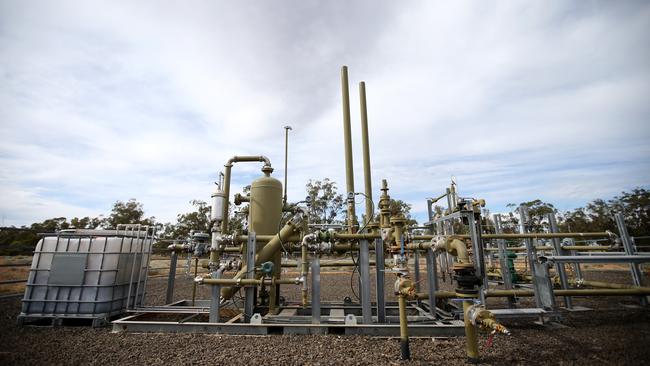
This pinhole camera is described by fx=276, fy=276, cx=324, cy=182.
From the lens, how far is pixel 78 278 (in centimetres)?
495

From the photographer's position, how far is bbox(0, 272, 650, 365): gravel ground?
325 cm

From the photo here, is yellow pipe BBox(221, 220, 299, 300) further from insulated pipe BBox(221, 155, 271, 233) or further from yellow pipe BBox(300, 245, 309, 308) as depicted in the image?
insulated pipe BBox(221, 155, 271, 233)

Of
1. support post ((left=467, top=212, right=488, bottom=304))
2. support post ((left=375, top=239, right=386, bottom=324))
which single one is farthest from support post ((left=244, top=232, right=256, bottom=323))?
support post ((left=467, top=212, right=488, bottom=304))

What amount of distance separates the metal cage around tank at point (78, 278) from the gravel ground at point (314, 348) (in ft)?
1.10

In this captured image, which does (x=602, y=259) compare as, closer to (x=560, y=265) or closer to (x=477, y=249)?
(x=560, y=265)

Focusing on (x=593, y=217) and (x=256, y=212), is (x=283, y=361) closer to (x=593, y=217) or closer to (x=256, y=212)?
(x=256, y=212)

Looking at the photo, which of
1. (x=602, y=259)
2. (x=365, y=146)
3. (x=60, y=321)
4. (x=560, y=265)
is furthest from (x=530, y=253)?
(x=60, y=321)

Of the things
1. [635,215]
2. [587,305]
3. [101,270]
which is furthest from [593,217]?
[101,270]

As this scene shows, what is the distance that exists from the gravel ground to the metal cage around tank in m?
0.34

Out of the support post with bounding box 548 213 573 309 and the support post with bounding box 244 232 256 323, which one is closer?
the support post with bounding box 244 232 256 323

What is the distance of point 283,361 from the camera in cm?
325

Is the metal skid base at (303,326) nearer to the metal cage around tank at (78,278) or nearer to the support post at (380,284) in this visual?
the support post at (380,284)

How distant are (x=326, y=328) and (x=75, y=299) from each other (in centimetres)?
451

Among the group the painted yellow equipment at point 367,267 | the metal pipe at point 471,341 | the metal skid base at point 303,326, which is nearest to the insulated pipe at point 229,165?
the painted yellow equipment at point 367,267
